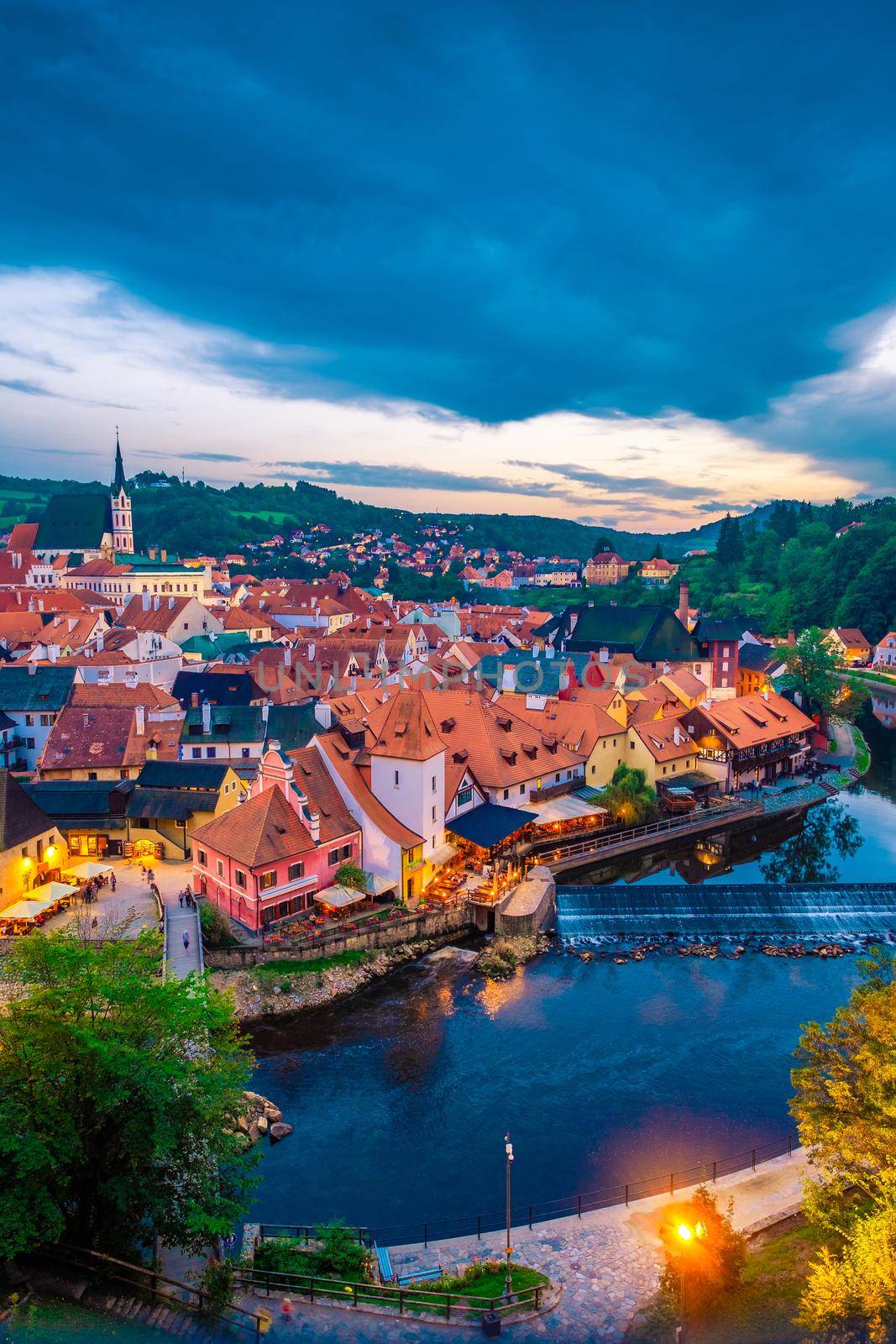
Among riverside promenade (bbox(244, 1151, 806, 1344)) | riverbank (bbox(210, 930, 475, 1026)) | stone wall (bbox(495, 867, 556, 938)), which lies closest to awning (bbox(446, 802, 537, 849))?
stone wall (bbox(495, 867, 556, 938))

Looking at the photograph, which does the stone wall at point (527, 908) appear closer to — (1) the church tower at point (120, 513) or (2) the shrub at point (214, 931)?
(2) the shrub at point (214, 931)

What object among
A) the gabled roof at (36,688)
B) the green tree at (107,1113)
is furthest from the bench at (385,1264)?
the gabled roof at (36,688)

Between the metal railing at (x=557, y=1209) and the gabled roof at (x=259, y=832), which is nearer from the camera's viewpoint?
the metal railing at (x=557, y=1209)

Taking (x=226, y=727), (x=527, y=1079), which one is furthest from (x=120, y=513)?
(x=527, y=1079)

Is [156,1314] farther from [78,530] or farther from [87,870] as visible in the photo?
[78,530]

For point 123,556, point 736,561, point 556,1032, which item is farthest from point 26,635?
point 736,561

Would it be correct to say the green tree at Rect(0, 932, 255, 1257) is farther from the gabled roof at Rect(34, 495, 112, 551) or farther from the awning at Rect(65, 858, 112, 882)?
the gabled roof at Rect(34, 495, 112, 551)
